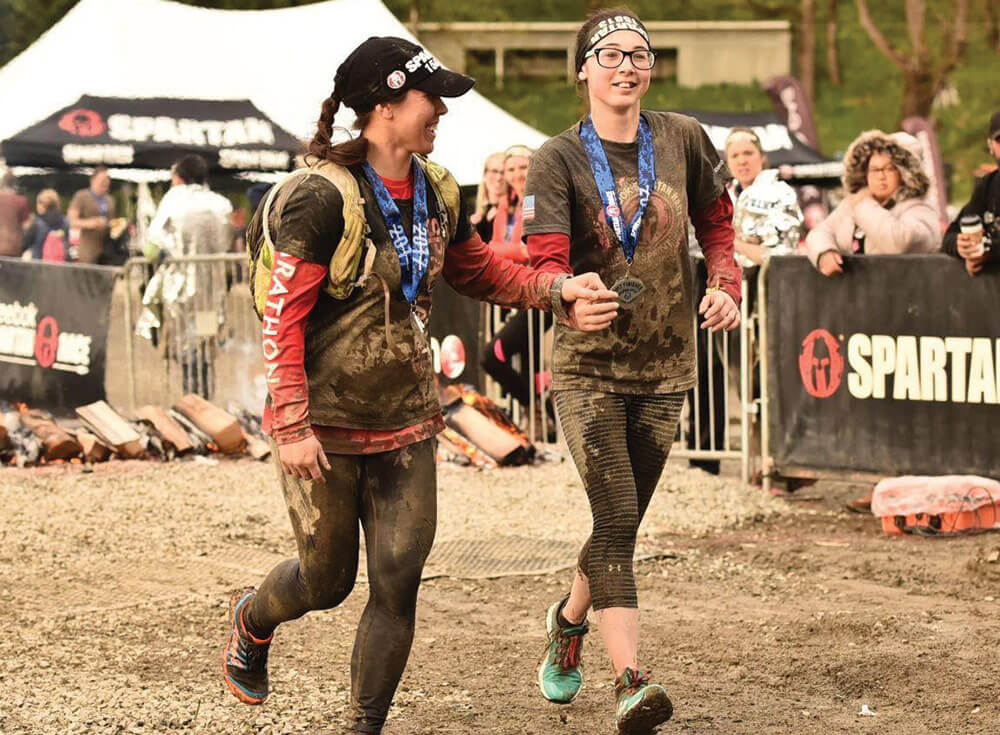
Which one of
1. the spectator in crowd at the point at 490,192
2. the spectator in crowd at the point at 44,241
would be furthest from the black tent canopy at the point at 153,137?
the spectator in crowd at the point at 490,192

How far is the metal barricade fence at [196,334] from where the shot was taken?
43.7 ft

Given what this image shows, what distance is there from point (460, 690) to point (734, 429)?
589cm

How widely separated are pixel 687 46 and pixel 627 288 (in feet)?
143

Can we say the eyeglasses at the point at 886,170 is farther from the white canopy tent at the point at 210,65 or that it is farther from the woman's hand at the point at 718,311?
the white canopy tent at the point at 210,65

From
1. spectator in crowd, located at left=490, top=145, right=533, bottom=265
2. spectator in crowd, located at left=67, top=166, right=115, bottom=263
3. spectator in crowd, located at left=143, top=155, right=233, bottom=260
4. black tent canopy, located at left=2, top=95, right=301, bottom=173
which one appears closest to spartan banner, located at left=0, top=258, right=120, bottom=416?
spectator in crowd, located at left=143, top=155, right=233, bottom=260

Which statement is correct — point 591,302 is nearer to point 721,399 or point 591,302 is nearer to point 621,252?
point 621,252

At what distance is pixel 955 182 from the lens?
43094 millimetres

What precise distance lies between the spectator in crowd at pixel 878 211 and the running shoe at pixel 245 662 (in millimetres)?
5396

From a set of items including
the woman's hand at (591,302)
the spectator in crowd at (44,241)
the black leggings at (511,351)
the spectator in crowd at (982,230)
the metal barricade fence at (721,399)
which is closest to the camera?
the woman's hand at (591,302)

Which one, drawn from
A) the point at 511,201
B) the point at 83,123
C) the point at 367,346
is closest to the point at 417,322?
the point at 367,346

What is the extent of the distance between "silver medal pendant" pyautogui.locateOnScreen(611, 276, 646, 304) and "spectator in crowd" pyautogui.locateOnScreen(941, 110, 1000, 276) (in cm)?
420

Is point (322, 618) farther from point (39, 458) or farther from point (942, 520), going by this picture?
point (39, 458)

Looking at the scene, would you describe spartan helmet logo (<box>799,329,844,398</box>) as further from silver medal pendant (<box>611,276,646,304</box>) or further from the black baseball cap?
the black baseball cap

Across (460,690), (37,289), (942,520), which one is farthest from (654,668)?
(37,289)
